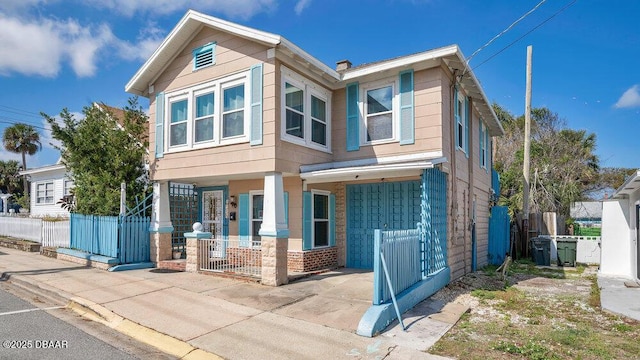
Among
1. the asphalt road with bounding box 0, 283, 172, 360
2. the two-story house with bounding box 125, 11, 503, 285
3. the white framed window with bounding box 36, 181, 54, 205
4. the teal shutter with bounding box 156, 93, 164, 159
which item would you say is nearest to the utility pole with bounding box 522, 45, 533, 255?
the two-story house with bounding box 125, 11, 503, 285

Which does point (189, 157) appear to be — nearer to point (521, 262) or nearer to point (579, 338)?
point (579, 338)

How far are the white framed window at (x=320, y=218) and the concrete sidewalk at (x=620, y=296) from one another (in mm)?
6576

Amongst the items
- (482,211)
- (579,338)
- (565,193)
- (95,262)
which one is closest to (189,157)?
(95,262)

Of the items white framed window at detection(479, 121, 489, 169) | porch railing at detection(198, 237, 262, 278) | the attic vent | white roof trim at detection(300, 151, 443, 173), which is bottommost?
porch railing at detection(198, 237, 262, 278)

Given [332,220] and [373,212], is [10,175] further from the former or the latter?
[373,212]

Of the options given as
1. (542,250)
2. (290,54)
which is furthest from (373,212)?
(542,250)

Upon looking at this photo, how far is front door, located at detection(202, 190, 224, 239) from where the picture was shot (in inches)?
499

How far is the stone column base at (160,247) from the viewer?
38.3 feet

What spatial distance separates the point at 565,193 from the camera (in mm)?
22547

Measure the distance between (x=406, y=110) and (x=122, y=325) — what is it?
7.88 m

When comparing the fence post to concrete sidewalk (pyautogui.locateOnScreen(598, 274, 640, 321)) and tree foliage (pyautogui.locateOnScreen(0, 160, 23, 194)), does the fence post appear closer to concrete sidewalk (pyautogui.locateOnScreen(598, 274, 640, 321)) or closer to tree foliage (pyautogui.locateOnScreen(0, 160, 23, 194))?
concrete sidewalk (pyautogui.locateOnScreen(598, 274, 640, 321))

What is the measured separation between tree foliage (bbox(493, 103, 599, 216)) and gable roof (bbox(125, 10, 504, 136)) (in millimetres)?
12545

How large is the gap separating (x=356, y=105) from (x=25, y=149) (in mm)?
45885

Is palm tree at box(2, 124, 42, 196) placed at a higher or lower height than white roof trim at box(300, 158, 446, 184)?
higher
